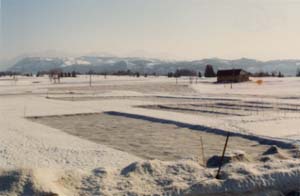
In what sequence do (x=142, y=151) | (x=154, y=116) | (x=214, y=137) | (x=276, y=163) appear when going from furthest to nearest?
(x=154, y=116) < (x=214, y=137) < (x=142, y=151) < (x=276, y=163)

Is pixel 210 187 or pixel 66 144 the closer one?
pixel 210 187

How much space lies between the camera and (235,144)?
1450 centimetres

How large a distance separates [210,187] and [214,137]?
967 centimetres

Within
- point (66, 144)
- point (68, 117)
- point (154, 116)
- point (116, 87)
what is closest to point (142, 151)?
point (66, 144)

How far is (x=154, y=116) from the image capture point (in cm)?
2308

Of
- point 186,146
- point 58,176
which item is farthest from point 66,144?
point 58,176

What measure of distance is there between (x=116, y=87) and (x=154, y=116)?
38719 millimetres

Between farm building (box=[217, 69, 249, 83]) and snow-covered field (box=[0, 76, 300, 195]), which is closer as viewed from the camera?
snow-covered field (box=[0, 76, 300, 195])

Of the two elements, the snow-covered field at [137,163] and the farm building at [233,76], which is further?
the farm building at [233,76]

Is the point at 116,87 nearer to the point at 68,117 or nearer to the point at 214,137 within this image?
the point at 68,117

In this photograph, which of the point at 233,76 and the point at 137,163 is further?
the point at 233,76

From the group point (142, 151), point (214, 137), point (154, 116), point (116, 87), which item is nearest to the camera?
point (142, 151)

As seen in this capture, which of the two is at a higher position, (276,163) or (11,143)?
(276,163)

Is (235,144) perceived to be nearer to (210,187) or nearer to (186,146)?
(186,146)
